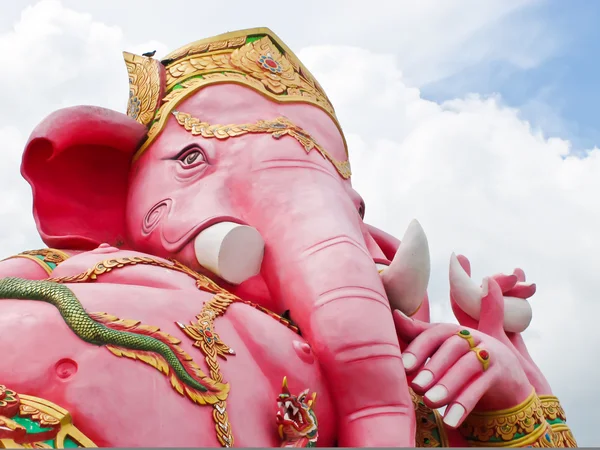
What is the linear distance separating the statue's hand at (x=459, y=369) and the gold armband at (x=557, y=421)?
0.32 meters

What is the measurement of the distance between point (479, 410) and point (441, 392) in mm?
483

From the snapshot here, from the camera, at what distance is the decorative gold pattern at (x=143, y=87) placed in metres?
5.18

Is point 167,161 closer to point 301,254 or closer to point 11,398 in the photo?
point 301,254

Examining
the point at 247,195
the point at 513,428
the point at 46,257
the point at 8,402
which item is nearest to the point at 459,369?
the point at 513,428

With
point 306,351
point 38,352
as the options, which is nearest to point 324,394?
point 306,351

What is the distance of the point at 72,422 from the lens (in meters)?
3.07

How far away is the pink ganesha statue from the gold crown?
0.04 ft

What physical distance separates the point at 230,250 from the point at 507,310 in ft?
6.06

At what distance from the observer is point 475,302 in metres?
5.19

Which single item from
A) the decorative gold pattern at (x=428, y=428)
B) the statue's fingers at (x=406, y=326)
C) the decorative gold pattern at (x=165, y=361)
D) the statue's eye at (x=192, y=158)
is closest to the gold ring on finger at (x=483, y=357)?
the statue's fingers at (x=406, y=326)

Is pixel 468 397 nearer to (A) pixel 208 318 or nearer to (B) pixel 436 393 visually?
(B) pixel 436 393

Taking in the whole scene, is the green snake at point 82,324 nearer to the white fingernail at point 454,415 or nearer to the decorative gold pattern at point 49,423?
the decorative gold pattern at point 49,423

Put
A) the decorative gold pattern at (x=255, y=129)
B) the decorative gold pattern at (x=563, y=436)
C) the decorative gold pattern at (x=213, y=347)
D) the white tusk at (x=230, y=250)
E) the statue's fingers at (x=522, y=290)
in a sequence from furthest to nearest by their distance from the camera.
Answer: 1. the statue's fingers at (x=522, y=290)
2. the decorative gold pattern at (x=255, y=129)
3. the decorative gold pattern at (x=563, y=436)
4. the white tusk at (x=230, y=250)
5. the decorative gold pattern at (x=213, y=347)

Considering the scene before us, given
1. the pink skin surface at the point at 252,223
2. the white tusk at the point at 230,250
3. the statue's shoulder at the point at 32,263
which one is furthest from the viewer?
the white tusk at the point at 230,250
